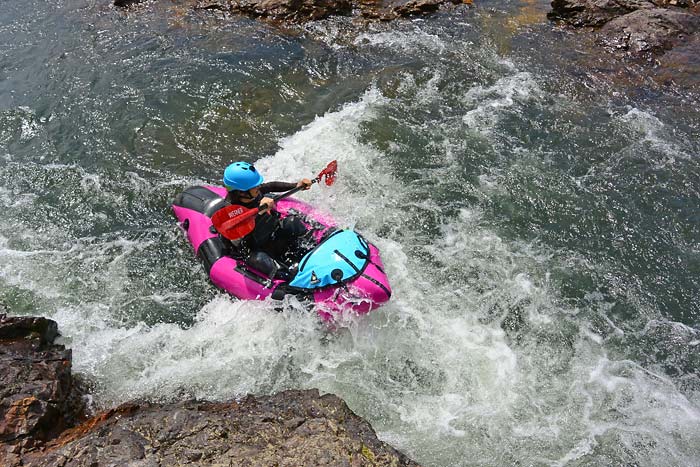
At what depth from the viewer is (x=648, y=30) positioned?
11172 mm

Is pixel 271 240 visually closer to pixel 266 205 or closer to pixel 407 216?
pixel 266 205

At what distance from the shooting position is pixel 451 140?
342 inches

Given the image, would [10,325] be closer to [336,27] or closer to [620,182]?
[620,182]

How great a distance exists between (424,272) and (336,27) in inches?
295

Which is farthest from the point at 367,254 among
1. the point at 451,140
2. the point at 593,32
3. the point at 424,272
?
the point at 593,32

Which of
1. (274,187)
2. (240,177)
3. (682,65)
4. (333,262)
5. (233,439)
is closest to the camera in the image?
(233,439)

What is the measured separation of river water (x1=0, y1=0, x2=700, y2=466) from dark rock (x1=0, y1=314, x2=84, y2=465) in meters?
0.43

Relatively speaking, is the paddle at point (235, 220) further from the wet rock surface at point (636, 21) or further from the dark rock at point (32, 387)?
the wet rock surface at point (636, 21)

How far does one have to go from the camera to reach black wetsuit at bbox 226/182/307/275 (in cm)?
620

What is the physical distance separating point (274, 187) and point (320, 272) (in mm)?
1571

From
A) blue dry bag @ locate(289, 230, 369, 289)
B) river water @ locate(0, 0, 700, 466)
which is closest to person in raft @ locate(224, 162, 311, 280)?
blue dry bag @ locate(289, 230, 369, 289)

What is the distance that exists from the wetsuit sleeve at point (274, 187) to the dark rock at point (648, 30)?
814 centimetres

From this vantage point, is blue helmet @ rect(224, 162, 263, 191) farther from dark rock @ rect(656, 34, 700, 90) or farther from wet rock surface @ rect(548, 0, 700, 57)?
wet rock surface @ rect(548, 0, 700, 57)

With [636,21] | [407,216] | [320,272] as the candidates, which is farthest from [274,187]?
[636,21]
